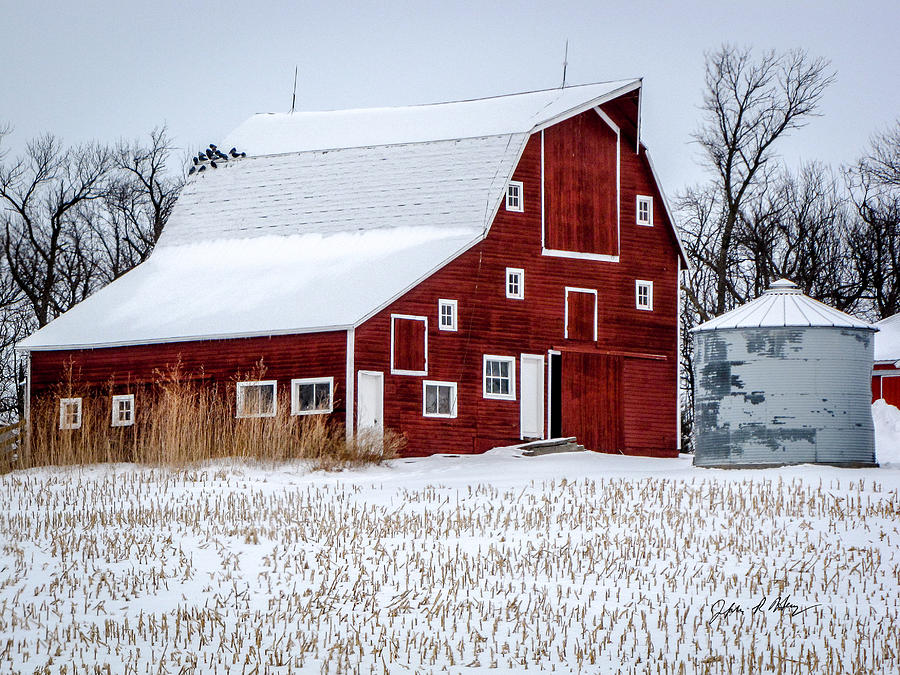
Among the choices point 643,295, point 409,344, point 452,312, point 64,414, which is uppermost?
point 643,295

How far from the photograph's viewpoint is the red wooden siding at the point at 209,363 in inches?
1223

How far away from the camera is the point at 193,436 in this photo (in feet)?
93.0

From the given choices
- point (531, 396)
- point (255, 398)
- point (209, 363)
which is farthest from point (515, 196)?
point (209, 363)

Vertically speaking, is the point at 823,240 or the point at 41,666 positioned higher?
the point at 823,240

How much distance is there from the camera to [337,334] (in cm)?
3092

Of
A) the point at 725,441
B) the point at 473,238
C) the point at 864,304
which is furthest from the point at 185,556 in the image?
the point at 864,304

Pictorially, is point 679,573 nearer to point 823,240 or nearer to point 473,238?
point 473,238

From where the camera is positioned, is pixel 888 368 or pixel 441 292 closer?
pixel 441 292

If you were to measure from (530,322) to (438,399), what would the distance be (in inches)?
122

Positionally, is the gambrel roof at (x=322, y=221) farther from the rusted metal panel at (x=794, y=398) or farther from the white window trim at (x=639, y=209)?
the rusted metal panel at (x=794, y=398)

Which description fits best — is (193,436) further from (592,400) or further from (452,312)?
(592,400)

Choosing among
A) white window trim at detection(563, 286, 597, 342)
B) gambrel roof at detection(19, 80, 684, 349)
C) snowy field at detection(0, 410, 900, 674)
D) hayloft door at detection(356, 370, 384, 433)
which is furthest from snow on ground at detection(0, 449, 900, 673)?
white window trim at detection(563, 286, 597, 342)

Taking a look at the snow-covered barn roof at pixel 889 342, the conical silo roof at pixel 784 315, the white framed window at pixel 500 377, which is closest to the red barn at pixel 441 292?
the white framed window at pixel 500 377

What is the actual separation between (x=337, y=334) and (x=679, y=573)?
51.3 feet
